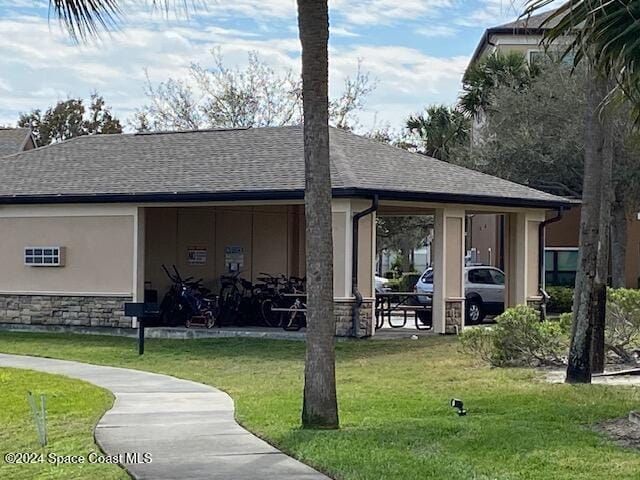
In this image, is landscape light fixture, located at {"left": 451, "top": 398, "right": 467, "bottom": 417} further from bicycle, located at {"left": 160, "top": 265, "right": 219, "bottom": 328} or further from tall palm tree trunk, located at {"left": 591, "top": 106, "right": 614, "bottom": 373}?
bicycle, located at {"left": 160, "top": 265, "right": 219, "bottom": 328}

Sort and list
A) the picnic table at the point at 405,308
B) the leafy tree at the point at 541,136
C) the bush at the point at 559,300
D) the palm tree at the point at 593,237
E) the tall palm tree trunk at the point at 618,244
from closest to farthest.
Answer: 1. the palm tree at the point at 593,237
2. the picnic table at the point at 405,308
3. the bush at the point at 559,300
4. the leafy tree at the point at 541,136
5. the tall palm tree trunk at the point at 618,244

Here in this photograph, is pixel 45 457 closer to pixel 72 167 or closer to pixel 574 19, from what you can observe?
pixel 574 19

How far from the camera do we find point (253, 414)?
11000 mm

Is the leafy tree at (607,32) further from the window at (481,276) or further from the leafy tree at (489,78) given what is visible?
the leafy tree at (489,78)

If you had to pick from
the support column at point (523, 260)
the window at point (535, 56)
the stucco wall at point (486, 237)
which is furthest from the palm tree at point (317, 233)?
the stucco wall at point (486, 237)

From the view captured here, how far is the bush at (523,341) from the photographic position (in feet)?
52.3

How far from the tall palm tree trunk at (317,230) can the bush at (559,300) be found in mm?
22412

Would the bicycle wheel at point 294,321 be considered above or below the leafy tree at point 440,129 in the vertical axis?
below

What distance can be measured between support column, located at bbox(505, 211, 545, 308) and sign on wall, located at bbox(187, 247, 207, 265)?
7774mm

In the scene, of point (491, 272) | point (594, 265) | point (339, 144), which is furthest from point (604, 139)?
point (491, 272)

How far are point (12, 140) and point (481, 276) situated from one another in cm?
2207

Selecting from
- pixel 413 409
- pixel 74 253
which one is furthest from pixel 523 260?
pixel 413 409

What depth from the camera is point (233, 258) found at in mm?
27312

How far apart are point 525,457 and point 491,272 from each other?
63.7 feet
